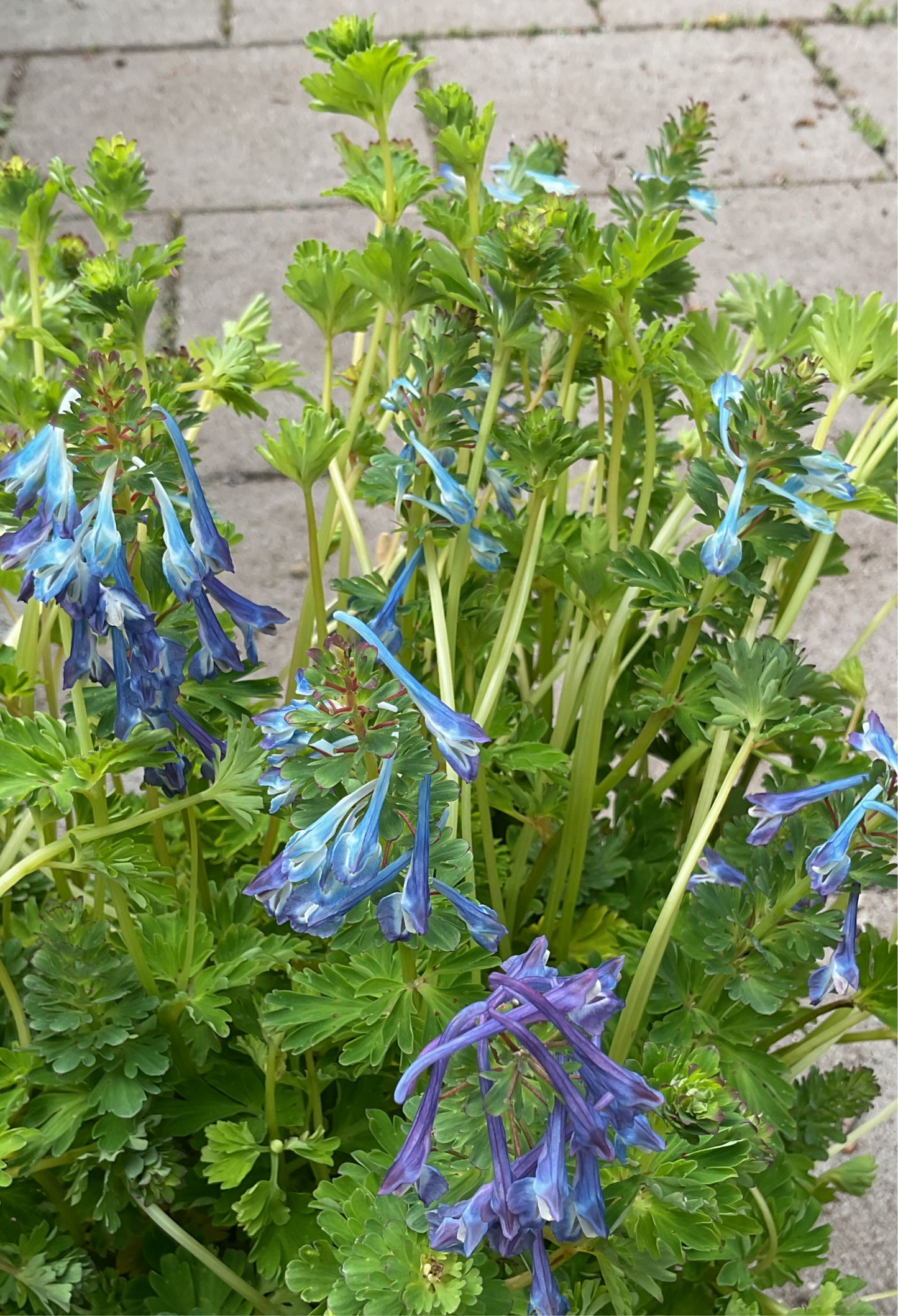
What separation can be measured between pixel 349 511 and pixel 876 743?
43 cm

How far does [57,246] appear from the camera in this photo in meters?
1.06

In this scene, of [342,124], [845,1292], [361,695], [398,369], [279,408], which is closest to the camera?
[361,695]

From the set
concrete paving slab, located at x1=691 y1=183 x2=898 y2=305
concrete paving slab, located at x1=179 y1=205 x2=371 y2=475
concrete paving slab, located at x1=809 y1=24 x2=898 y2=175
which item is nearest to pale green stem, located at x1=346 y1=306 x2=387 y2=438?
concrete paving slab, located at x1=179 y1=205 x2=371 y2=475

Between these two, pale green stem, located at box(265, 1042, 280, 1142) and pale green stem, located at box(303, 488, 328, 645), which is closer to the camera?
pale green stem, located at box(265, 1042, 280, 1142)

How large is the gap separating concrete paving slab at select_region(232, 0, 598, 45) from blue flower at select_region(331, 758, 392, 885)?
2.92 m

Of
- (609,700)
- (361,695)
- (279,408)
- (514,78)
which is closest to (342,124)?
(514,78)

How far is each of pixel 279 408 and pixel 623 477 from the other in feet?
4.28

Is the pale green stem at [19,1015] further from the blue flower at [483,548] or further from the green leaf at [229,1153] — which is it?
the blue flower at [483,548]

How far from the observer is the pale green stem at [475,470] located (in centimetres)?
81

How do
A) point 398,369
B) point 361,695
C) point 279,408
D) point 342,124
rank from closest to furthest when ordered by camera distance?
point 361,695 → point 398,369 → point 279,408 → point 342,124

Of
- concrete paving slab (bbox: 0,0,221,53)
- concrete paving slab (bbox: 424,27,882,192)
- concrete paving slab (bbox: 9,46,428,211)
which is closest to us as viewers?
concrete paving slab (bbox: 9,46,428,211)

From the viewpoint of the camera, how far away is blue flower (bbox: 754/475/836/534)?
724 millimetres

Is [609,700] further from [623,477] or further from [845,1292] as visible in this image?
[845,1292]

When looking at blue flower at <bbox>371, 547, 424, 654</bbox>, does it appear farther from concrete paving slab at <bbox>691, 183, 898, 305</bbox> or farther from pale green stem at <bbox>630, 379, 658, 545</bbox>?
concrete paving slab at <bbox>691, 183, 898, 305</bbox>
